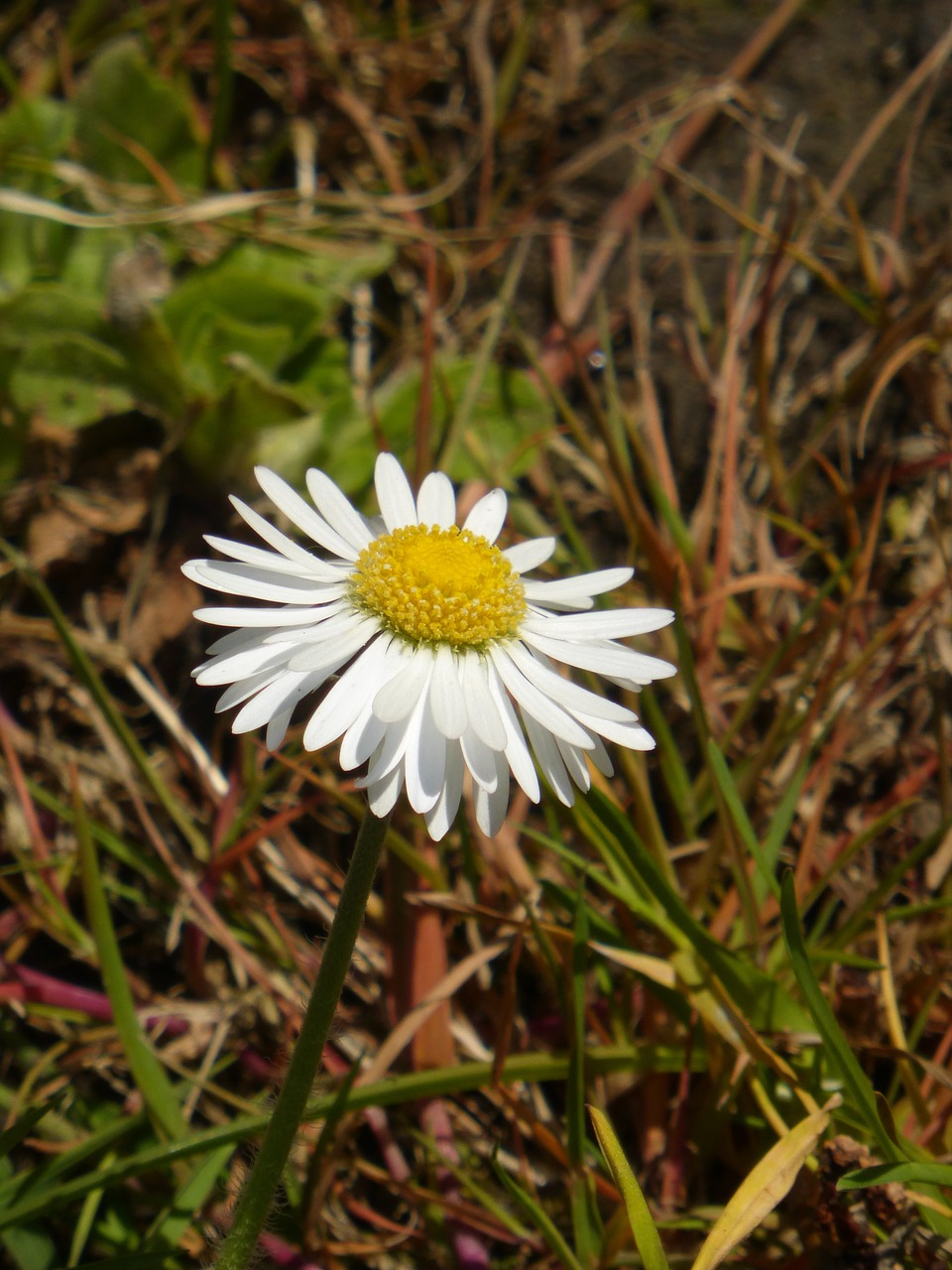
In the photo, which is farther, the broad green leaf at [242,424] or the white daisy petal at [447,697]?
the broad green leaf at [242,424]

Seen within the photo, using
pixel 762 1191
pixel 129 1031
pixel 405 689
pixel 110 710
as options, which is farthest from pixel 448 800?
pixel 110 710

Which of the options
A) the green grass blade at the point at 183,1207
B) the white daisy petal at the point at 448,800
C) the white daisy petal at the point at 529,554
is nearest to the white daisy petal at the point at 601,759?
the white daisy petal at the point at 448,800

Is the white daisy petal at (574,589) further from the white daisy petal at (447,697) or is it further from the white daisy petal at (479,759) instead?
the white daisy petal at (479,759)

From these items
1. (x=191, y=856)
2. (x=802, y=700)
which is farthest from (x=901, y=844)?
(x=191, y=856)

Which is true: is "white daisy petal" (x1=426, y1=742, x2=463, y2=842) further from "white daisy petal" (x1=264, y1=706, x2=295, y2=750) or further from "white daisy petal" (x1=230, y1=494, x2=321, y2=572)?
"white daisy petal" (x1=230, y1=494, x2=321, y2=572)

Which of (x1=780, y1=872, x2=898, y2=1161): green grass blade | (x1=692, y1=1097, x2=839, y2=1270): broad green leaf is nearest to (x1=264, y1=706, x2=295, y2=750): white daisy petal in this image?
(x1=780, y1=872, x2=898, y2=1161): green grass blade

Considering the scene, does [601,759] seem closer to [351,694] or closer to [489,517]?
[351,694]
